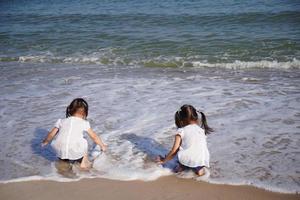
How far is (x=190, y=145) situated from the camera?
4.34m

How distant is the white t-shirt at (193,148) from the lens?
433 centimetres

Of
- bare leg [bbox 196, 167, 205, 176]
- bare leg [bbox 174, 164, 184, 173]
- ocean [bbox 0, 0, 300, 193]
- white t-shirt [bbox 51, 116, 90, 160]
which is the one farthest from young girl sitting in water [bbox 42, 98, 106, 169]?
bare leg [bbox 196, 167, 205, 176]

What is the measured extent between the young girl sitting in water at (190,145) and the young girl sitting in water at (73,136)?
1.04 m

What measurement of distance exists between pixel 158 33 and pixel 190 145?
11.5 m

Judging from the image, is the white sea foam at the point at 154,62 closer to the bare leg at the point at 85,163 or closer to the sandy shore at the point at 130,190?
the bare leg at the point at 85,163

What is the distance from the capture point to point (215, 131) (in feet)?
18.6

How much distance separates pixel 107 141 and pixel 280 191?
103 inches

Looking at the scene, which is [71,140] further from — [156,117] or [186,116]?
[156,117]

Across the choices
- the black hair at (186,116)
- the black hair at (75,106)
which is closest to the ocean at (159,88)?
the black hair at (186,116)

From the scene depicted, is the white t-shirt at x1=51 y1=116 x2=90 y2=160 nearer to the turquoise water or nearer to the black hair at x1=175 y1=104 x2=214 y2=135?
the black hair at x1=175 y1=104 x2=214 y2=135

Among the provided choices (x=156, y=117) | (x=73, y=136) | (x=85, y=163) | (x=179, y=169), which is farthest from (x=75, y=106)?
(x=156, y=117)

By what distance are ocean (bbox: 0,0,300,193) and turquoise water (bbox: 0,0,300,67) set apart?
6cm

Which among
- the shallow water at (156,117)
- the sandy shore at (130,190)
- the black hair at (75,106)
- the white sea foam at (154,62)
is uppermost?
the white sea foam at (154,62)

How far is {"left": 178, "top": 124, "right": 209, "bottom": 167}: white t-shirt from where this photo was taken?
4.33m
